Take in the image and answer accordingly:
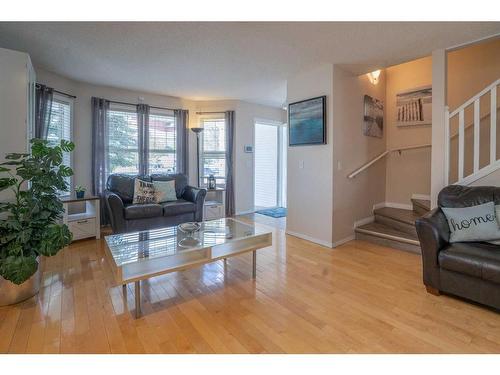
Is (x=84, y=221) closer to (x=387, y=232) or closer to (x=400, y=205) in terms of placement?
(x=387, y=232)

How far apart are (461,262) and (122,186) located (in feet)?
13.6

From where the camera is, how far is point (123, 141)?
450 cm

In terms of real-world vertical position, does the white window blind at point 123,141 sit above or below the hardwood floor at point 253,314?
above

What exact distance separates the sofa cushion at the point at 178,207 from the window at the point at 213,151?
1.44m

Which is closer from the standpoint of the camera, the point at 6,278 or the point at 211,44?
the point at 6,278

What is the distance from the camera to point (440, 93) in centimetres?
286

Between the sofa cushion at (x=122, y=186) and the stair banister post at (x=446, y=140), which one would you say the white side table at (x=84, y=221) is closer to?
the sofa cushion at (x=122, y=186)

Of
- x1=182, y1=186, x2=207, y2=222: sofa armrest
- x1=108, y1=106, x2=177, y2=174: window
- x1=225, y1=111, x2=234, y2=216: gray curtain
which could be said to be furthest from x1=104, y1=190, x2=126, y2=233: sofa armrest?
x1=225, y1=111, x2=234, y2=216: gray curtain

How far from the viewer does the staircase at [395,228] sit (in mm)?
3242

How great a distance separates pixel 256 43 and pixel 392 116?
2.88 meters

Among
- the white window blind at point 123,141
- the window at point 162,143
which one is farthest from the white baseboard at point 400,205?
the white window blind at point 123,141

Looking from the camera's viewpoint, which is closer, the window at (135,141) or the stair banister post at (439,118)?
the stair banister post at (439,118)
